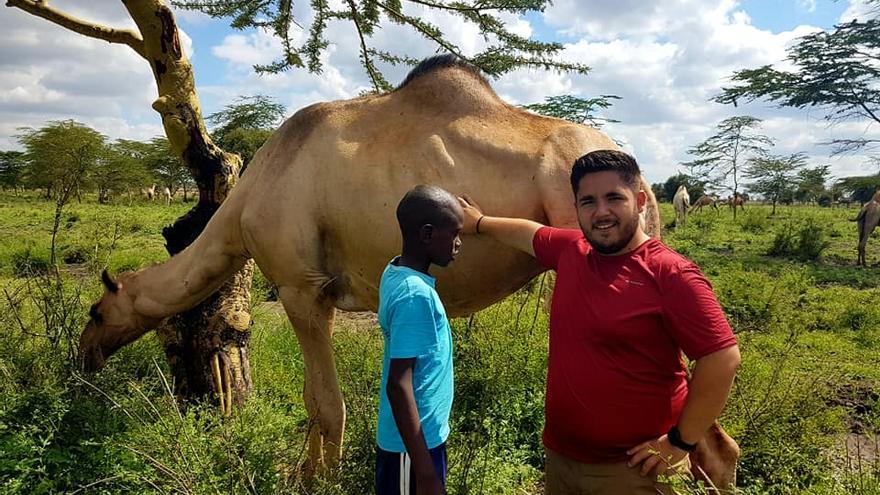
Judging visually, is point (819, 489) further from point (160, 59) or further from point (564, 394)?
point (160, 59)

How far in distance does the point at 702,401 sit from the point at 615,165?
924mm

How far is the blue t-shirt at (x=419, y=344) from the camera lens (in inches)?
83.5

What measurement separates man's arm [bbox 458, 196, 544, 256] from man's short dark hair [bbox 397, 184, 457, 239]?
67cm

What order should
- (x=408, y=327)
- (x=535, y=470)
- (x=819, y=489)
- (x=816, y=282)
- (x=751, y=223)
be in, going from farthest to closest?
(x=751, y=223)
(x=816, y=282)
(x=535, y=470)
(x=819, y=489)
(x=408, y=327)

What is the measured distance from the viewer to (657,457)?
2162 millimetres

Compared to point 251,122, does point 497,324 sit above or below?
below

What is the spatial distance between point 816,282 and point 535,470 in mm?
10920

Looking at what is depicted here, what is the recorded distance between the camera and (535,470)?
419cm

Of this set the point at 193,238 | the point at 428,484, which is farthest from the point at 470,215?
the point at 193,238

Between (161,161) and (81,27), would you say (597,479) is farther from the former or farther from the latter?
(161,161)

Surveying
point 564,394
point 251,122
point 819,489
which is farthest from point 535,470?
point 251,122

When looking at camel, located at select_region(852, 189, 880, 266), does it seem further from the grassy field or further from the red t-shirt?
the red t-shirt

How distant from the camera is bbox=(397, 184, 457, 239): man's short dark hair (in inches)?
88.0

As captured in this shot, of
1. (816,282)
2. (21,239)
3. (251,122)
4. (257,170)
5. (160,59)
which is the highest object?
(251,122)
